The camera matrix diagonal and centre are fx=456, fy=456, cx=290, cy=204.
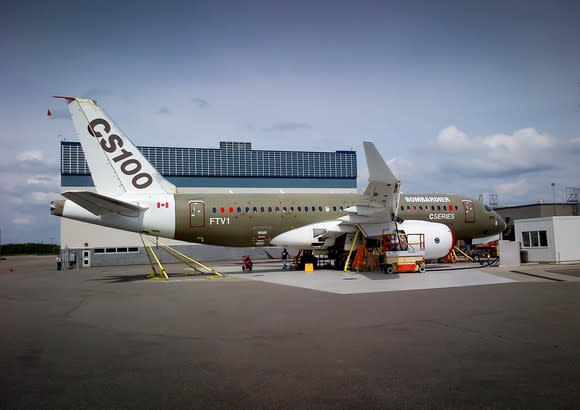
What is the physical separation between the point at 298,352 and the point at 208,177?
43490mm

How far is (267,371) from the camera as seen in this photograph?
233 inches

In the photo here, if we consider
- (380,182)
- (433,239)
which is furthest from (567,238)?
(380,182)

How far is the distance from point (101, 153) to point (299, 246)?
11.0 meters

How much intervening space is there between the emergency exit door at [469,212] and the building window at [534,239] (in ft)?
11.5

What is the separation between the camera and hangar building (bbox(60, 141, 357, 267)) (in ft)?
140

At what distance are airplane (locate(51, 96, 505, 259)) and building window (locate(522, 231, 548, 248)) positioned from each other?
210 inches

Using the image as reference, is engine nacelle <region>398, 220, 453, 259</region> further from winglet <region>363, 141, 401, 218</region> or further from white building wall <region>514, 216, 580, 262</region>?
white building wall <region>514, 216, 580, 262</region>

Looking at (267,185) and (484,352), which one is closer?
(484,352)

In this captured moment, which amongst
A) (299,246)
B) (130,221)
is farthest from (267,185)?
(130,221)

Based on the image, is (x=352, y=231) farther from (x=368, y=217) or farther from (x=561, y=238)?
(x=561, y=238)

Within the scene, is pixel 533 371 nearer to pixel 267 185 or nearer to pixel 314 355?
pixel 314 355

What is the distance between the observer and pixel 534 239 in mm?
27000

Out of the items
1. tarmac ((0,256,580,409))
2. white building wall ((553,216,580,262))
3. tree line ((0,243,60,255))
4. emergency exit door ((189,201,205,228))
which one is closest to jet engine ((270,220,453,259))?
emergency exit door ((189,201,205,228))

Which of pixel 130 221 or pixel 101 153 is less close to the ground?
pixel 101 153
